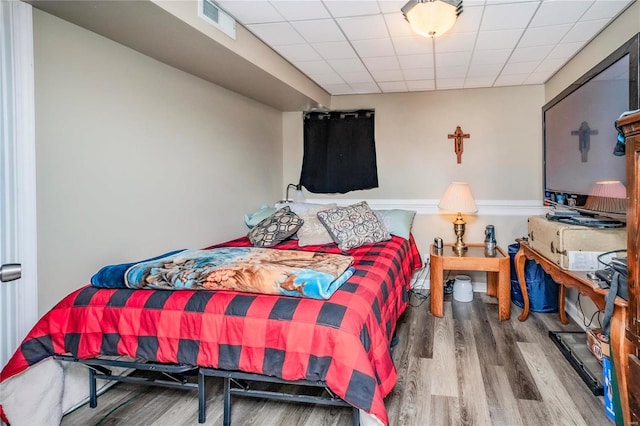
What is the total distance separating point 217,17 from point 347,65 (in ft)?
4.26

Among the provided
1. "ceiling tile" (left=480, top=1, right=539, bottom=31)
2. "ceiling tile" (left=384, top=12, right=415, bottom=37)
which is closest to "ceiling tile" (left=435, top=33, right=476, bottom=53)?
"ceiling tile" (left=480, top=1, right=539, bottom=31)

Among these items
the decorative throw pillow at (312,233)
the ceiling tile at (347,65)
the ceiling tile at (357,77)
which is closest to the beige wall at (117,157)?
the decorative throw pillow at (312,233)

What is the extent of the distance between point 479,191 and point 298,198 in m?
1.95

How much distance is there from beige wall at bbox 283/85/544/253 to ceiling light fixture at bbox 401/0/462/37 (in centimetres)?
201

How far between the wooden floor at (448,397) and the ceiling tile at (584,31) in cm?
208

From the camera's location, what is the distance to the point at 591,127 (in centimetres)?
222

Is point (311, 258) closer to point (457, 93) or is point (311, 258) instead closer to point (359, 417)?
point (359, 417)

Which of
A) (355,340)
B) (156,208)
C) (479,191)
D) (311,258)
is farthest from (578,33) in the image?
(156,208)


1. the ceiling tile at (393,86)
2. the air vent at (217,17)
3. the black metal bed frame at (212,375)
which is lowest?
the black metal bed frame at (212,375)

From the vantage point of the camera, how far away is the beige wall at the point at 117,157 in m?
1.86

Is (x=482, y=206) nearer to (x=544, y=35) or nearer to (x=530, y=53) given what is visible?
(x=530, y=53)

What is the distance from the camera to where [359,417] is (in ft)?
5.40

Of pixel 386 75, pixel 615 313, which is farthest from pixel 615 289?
pixel 386 75

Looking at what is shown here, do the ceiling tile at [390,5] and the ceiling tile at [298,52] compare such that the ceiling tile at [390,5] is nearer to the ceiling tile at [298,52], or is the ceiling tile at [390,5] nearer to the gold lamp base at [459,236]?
the ceiling tile at [298,52]
